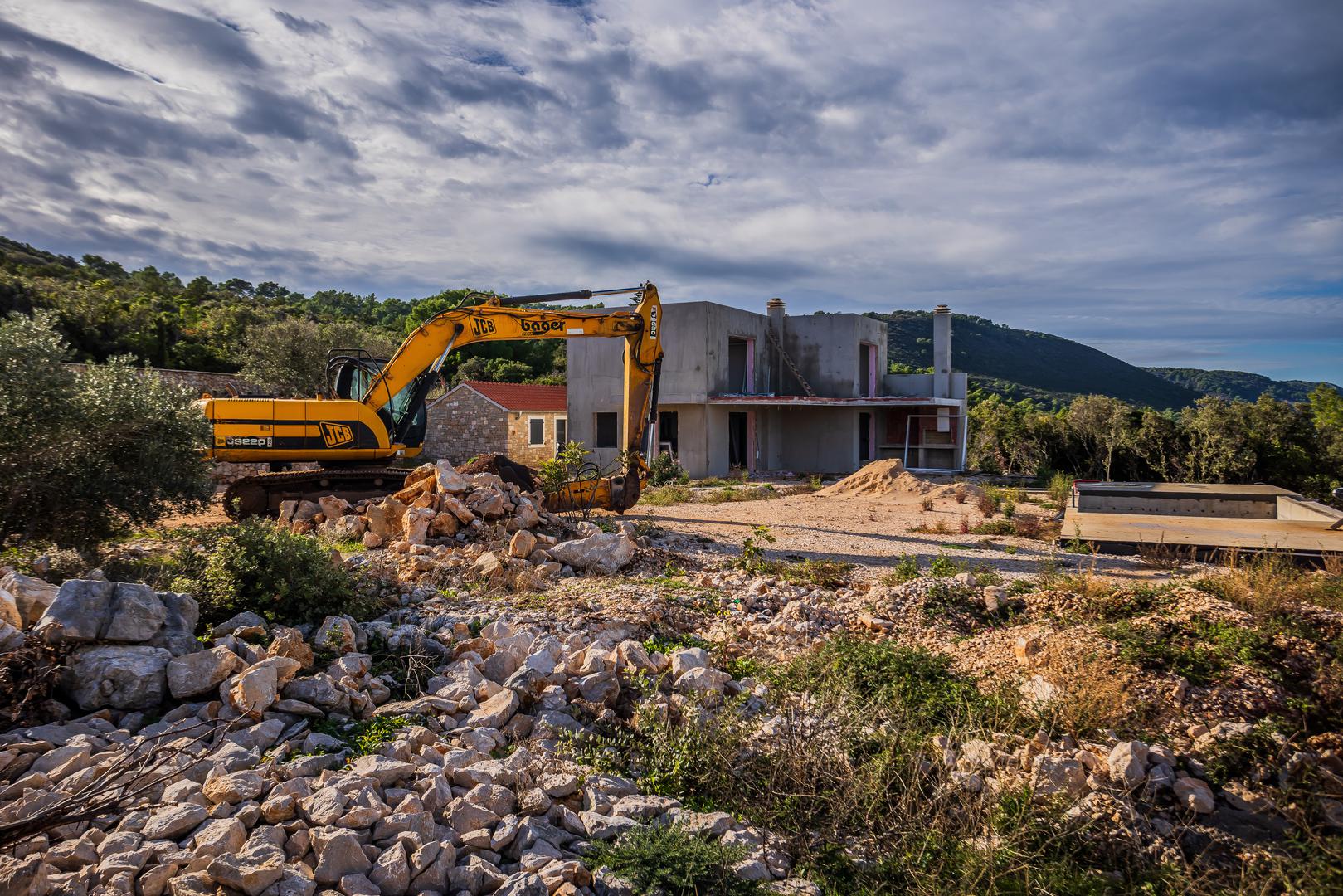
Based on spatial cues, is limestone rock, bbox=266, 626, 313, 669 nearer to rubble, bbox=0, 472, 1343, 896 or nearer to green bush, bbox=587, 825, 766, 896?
rubble, bbox=0, 472, 1343, 896

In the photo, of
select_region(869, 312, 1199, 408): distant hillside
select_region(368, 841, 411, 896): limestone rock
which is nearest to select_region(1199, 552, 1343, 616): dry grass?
select_region(368, 841, 411, 896): limestone rock

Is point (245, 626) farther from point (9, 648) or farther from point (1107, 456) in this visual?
point (1107, 456)

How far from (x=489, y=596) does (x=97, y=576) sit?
10.4 ft

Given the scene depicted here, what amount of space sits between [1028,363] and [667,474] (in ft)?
202

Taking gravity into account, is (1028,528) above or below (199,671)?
above

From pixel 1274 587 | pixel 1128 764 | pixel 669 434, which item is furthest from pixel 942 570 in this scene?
pixel 669 434

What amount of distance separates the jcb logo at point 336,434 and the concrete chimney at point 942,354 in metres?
18.9

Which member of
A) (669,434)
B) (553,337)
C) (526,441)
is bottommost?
(526,441)

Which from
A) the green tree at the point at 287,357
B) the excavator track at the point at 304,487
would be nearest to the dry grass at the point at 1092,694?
the excavator track at the point at 304,487

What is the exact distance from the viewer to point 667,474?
67.8 ft

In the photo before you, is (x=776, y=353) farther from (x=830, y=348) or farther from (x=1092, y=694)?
(x=1092, y=694)

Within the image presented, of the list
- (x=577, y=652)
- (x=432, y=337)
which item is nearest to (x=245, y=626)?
(x=577, y=652)

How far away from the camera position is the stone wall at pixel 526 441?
25.6m

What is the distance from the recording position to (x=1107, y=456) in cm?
2105
